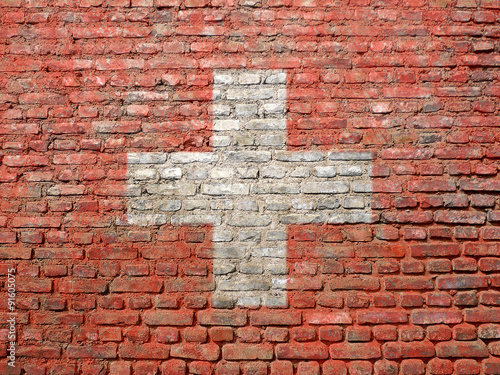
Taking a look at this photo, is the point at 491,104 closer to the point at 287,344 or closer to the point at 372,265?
the point at 372,265

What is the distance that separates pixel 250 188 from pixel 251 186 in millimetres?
11

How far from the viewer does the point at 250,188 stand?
1.75 metres

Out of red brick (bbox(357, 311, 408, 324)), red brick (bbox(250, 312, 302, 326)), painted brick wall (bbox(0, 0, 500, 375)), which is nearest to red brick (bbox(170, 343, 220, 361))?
painted brick wall (bbox(0, 0, 500, 375))

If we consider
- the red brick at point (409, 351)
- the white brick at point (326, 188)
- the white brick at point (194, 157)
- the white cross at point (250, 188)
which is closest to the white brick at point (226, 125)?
the white cross at point (250, 188)

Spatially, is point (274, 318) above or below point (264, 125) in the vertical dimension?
below

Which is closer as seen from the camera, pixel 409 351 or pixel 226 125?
pixel 409 351

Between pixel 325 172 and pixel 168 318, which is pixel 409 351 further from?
pixel 168 318

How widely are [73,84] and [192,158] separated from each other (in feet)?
2.42

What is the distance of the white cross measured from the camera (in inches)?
67.7

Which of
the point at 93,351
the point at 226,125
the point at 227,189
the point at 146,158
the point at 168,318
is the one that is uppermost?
the point at 226,125

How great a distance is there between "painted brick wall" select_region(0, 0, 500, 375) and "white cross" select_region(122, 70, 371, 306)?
0.01 metres

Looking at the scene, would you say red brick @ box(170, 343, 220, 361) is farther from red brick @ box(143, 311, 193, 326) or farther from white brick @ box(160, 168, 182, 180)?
white brick @ box(160, 168, 182, 180)

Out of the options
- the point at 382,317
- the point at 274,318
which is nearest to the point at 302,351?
the point at 274,318

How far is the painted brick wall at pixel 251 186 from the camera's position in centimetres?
169
